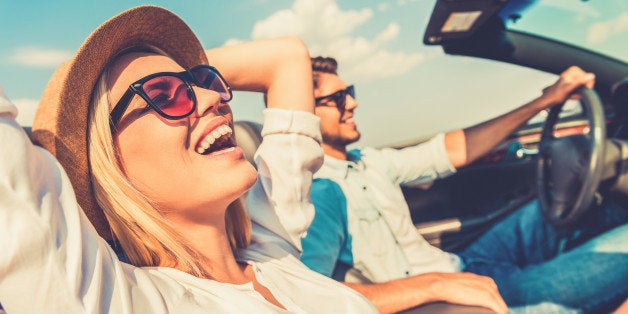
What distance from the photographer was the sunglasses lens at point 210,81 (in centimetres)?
130

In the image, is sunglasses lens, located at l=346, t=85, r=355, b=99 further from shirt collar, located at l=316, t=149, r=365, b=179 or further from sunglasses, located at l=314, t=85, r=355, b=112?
shirt collar, located at l=316, t=149, r=365, b=179

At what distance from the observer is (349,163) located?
247cm

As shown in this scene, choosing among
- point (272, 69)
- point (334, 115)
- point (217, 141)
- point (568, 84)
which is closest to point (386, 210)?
point (334, 115)

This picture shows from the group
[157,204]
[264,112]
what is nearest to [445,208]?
[264,112]

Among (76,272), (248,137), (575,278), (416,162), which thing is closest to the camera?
(76,272)

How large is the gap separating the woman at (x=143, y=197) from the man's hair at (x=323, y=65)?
4.44ft

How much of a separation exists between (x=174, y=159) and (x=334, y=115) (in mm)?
1704

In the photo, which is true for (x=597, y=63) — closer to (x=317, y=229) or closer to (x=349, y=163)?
(x=349, y=163)

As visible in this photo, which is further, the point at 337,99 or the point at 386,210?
the point at 337,99

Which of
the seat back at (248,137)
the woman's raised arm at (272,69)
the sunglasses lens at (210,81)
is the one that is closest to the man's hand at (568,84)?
the woman's raised arm at (272,69)

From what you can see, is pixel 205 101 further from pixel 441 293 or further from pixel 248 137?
pixel 441 293

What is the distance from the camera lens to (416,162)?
2.66 metres

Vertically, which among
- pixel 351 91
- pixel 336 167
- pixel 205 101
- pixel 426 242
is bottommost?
pixel 426 242

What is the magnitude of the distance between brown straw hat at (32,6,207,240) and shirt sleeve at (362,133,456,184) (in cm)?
177
